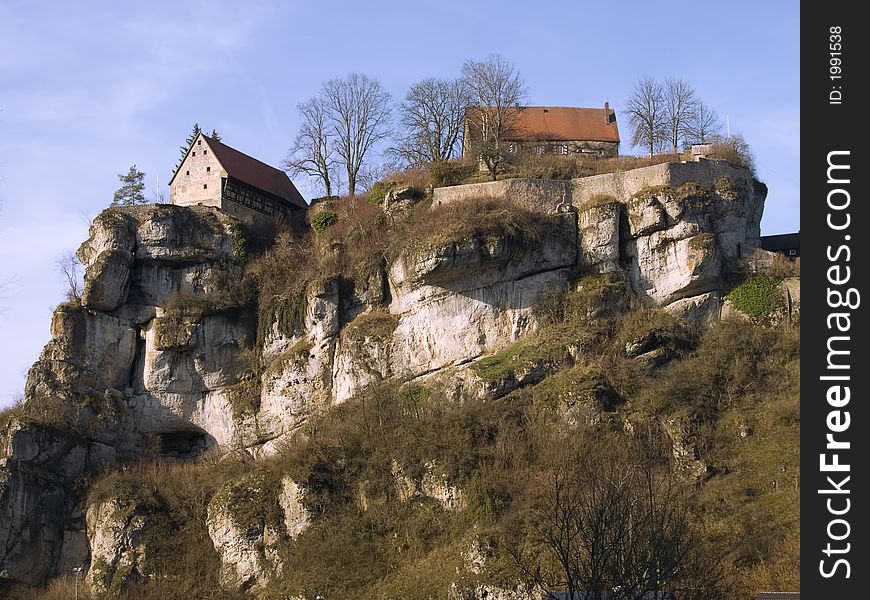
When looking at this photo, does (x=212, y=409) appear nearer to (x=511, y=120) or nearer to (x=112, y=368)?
(x=112, y=368)

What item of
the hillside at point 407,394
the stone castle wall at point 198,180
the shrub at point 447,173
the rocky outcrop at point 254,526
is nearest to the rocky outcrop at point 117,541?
the hillside at point 407,394

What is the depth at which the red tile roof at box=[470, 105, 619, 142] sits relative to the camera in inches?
2003

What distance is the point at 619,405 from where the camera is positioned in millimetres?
37094

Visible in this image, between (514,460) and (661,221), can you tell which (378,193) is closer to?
(661,221)

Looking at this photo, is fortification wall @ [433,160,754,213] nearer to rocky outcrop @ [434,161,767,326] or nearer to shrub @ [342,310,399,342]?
rocky outcrop @ [434,161,767,326]

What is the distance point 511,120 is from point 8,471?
935 inches

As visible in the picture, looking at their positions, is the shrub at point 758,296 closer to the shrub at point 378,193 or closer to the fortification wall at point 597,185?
the fortification wall at point 597,185

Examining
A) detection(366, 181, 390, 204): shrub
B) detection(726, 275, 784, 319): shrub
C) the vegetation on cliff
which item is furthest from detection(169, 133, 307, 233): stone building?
detection(726, 275, 784, 319): shrub

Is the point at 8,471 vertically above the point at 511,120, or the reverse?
the point at 511,120

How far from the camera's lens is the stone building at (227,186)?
4872cm

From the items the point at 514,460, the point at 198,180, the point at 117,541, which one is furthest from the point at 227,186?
the point at 514,460

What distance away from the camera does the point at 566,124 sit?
5162cm

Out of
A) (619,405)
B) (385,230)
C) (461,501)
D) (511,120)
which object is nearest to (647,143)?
(511,120)

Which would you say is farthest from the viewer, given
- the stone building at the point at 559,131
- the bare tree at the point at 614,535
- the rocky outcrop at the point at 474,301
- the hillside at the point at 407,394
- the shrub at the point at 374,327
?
the stone building at the point at 559,131
